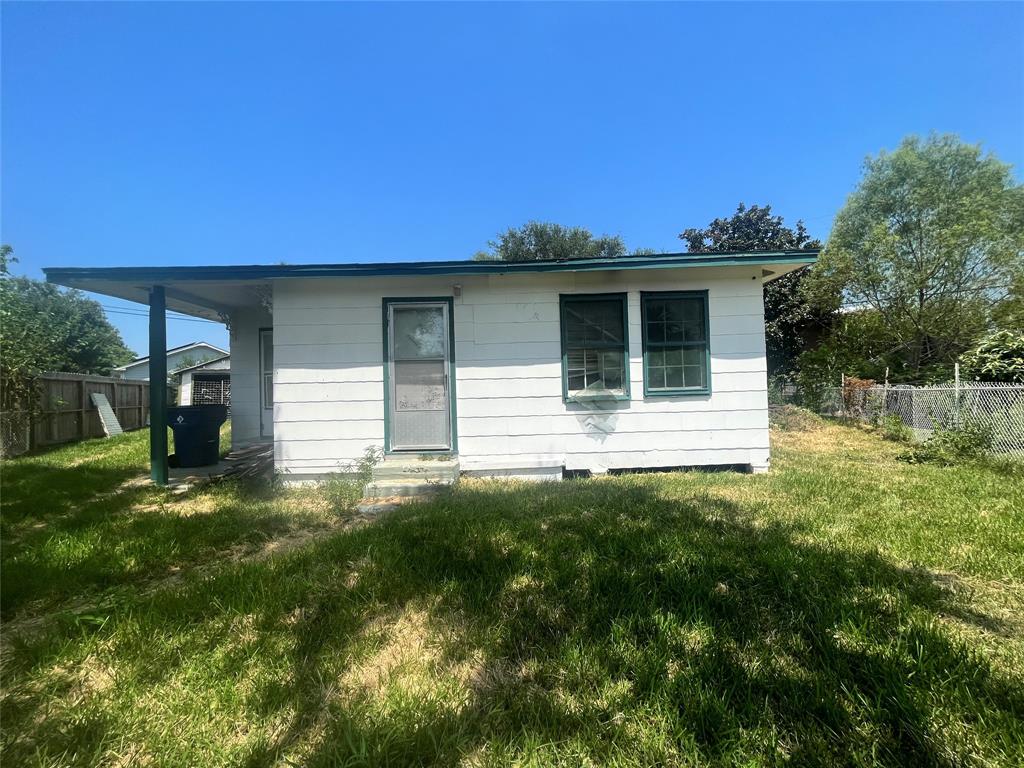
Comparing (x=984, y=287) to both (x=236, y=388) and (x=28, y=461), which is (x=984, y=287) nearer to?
(x=236, y=388)

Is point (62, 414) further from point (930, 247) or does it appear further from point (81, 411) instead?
point (930, 247)

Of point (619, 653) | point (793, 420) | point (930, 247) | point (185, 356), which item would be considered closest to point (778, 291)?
point (930, 247)

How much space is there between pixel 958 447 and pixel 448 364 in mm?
7549

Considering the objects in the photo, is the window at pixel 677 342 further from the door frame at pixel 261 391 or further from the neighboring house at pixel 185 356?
the neighboring house at pixel 185 356

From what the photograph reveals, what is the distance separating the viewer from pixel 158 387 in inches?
241

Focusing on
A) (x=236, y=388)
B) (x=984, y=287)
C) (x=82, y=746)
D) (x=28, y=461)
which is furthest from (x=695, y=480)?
(x=984, y=287)

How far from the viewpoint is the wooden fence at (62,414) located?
9.08m

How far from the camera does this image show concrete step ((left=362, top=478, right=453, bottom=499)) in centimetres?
529

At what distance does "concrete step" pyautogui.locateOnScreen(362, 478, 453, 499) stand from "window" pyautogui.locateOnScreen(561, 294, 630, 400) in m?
2.15

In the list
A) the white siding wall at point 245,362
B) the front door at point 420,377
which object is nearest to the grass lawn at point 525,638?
the front door at point 420,377

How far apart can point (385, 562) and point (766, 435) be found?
539cm

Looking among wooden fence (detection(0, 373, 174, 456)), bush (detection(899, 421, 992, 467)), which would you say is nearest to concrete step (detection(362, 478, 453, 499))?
bush (detection(899, 421, 992, 467))

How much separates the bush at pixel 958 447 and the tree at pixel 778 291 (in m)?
8.86

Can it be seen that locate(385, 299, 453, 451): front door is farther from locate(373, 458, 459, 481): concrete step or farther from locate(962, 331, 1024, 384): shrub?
locate(962, 331, 1024, 384): shrub
